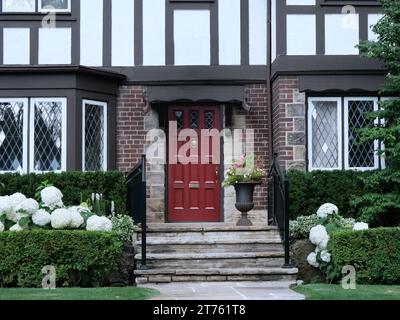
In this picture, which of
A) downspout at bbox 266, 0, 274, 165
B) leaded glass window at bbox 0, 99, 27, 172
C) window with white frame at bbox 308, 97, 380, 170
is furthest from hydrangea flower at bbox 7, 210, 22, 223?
downspout at bbox 266, 0, 274, 165

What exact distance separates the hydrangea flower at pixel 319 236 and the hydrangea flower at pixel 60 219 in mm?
3628

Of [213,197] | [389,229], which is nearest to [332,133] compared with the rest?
[213,197]

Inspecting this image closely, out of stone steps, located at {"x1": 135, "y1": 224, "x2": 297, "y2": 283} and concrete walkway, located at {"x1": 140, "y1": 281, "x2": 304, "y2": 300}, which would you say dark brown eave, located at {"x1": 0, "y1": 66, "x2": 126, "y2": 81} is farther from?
concrete walkway, located at {"x1": 140, "y1": 281, "x2": 304, "y2": 300}

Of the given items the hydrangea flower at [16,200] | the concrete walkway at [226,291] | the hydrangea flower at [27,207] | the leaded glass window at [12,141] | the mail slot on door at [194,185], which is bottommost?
the concrete walkway at [226,291]

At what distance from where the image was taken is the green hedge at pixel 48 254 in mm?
10320

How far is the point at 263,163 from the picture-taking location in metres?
15.0

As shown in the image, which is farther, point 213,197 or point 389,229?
point 213,197

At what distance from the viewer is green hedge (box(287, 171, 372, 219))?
42.8ft

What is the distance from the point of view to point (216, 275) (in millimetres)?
11617

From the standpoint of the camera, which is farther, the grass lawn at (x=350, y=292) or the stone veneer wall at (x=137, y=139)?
the stone veneer wall at (x=137, y=139)

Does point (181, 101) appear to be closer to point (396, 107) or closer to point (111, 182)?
point (111, 182)

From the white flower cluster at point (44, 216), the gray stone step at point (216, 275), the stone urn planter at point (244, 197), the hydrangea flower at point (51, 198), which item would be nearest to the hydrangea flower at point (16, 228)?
the white flower cluster at point (44, 216)

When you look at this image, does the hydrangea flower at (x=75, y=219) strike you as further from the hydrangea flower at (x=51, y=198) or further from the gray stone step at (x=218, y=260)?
the gray stone step at (x=218, y=260)
